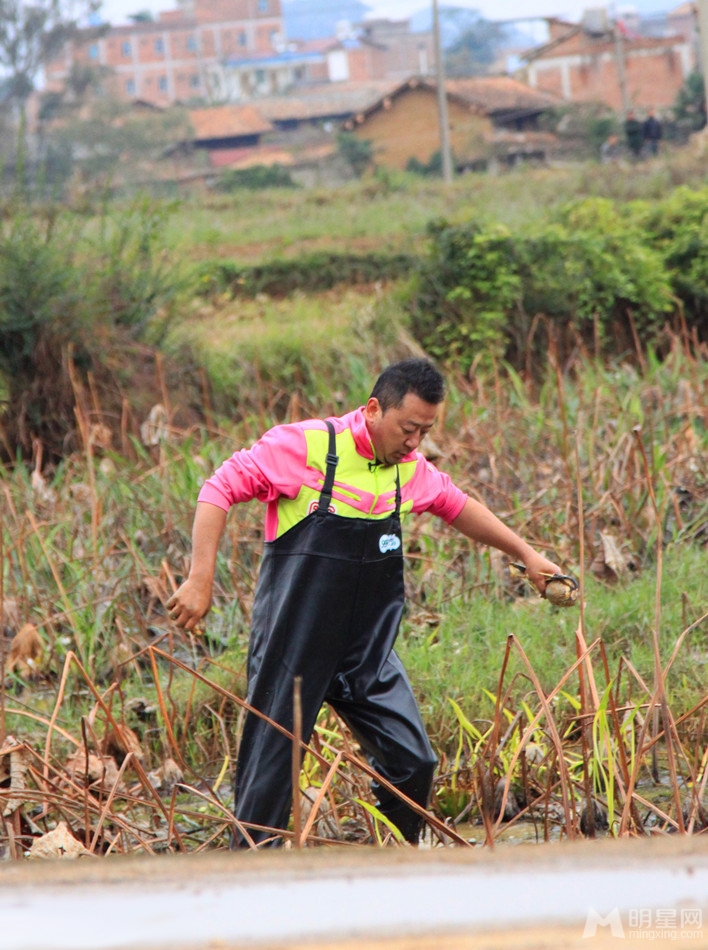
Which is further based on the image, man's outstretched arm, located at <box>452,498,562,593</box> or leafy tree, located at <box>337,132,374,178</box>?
leafy tree, located at <box>337,132,374,178</box>

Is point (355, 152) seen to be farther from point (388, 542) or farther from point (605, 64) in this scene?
point (388, 542)

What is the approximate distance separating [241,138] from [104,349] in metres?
41.8

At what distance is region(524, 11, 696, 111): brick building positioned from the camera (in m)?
45.5

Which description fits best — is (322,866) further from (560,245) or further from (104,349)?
(560,245)

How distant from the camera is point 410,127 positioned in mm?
38531

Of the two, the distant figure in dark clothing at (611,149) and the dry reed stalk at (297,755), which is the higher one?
the distant figure in dark clothing at (611,149)

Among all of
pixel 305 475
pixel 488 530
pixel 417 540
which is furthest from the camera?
pixel 417 540

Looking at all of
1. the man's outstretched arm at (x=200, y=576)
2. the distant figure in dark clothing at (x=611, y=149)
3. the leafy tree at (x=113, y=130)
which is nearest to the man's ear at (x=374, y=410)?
the man's outstretched arm at (x=200, y=576)

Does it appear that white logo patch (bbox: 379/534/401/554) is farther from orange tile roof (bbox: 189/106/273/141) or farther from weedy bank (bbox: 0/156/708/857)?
orange tile roof (bbox: 189/106/273/141)

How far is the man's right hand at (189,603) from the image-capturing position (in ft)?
8.80

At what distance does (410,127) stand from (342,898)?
3922cm

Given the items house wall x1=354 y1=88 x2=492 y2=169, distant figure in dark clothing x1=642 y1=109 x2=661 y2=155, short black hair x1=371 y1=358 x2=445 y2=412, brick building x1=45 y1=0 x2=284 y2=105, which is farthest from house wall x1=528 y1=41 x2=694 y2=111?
brick building x1=45 y1=0 x2=284 y2=105

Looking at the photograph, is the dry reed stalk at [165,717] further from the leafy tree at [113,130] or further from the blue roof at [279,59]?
the blue roof at [279,59]

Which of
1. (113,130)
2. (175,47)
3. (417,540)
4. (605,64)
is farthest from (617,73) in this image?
(175,47)
